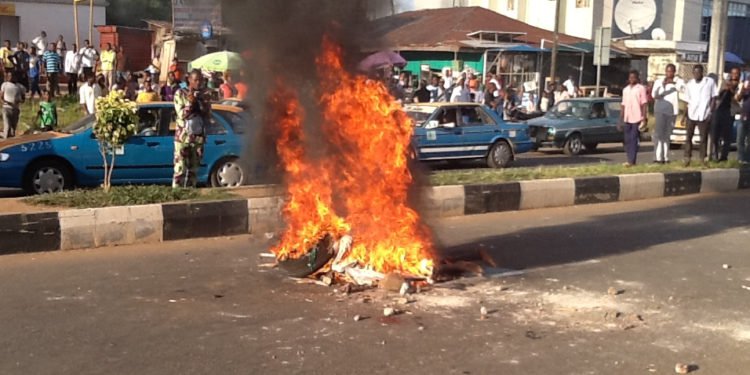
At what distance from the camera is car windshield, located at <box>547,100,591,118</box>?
20.0 metres

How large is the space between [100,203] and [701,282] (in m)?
5.89

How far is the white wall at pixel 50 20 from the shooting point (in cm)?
3045

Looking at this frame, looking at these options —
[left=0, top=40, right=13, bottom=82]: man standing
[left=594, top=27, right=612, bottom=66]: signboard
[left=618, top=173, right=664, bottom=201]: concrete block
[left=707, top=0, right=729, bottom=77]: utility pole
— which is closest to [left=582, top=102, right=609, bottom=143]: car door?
[left=594, top=27, right=612, bottom=66]: signboard

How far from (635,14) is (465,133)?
26618 mm

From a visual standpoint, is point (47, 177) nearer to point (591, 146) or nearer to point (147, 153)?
point (147, 153)

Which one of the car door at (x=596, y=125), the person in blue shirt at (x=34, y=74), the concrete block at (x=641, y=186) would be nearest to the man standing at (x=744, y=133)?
the concrete block at (x=641, y=186)

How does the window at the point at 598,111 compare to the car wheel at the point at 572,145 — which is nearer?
the car wheel at the point at 572,145

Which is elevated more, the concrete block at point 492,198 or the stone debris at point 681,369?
the concrete block at point 492,198

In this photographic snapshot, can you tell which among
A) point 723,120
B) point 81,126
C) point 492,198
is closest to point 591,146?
point 723,120

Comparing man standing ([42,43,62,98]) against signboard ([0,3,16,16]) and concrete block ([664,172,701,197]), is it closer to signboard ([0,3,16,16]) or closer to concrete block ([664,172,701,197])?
signboard ([0,3,16,16])

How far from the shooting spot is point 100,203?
26.9ft

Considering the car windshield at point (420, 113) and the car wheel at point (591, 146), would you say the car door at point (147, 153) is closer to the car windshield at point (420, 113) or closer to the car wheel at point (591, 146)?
the car windshield at point (420, 113)

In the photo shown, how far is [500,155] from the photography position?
51.9ft

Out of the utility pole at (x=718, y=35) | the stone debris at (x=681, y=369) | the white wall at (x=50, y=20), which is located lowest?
the stone debris at (x=681, y=369)
